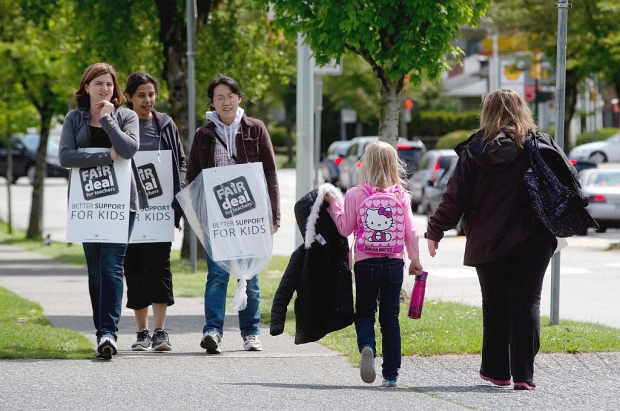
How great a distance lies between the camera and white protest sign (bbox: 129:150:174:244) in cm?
814

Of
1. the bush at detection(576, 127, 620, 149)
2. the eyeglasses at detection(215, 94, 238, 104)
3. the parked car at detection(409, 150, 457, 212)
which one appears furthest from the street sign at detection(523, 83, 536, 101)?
the bush at detection(576, 127, 620, 149)

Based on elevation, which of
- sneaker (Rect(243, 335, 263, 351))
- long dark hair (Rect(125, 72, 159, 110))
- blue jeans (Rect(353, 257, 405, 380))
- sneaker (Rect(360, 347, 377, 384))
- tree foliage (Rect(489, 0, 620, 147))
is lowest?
sneaker (Rect(243, 335, 263, 351))

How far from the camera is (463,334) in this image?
28.0 feet

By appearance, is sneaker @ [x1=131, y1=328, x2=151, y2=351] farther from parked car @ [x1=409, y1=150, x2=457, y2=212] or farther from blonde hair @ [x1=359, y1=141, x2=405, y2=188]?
parked car @ [x1=409, y1=150, x2=457, y2=212]

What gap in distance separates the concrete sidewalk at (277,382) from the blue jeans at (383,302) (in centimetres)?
21

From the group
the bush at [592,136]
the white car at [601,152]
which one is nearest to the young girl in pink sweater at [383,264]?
the white car at [601,152]

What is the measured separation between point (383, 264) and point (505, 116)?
110 cm

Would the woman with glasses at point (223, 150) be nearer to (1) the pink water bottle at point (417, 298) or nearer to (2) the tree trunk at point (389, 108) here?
(1) the pink water bottle at point (417, 298)

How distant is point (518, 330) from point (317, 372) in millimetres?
1363

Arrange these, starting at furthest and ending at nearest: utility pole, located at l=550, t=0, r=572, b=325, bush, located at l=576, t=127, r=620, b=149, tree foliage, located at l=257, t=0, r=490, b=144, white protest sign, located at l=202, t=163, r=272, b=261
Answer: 1. bush, located at l=576, t=127, r=620, b=149
2. tree foliage, located at l=257, t=0, r=490, b=144
3. utility pole, located at l=550, t=0, r=572, b=325
4. white protest sign, located at l=202, t=163, r=272, b=261

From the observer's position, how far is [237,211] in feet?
26.8

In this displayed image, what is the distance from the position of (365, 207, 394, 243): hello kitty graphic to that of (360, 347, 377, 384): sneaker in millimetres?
633

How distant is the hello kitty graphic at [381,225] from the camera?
6.82 m

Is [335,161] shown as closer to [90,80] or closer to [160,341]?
[160,341]
